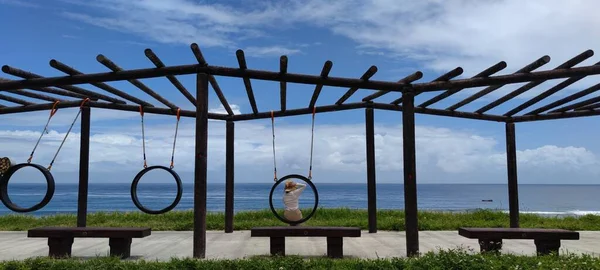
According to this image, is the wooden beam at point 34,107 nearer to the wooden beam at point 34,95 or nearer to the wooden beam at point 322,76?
the wooden beam at point 34,95

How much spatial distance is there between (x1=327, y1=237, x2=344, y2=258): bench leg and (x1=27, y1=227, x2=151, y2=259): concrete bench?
257 cm

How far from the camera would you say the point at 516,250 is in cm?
813

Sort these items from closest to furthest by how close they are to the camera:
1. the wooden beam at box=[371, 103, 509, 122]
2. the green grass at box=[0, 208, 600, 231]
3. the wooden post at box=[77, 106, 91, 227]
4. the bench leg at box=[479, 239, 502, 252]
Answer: the bench leg at box=[479, 239, 502, 252] < the wooden post at box=[77, 106, 91, 227] < the wooden beam at box=[371, 103, 509, 122] < the green grass at box=[0, 208, 600, 231]

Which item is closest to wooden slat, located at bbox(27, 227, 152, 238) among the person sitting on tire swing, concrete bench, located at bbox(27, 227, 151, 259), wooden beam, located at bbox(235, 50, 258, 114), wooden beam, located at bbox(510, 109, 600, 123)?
concrete bench, located at bbox(27, 227, 151, 259)

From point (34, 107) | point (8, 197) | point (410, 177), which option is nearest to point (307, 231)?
point (410, 177)

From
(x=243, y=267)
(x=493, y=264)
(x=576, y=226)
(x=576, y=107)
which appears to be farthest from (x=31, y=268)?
(x=576, y=226)

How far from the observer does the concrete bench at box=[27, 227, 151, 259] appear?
23.6 ft

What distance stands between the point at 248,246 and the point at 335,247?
70.5 inches

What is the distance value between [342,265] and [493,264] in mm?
1669

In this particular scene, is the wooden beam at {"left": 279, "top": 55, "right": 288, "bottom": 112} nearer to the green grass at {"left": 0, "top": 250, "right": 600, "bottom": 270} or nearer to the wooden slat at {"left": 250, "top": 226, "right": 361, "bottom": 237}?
the wooden slat at {"left": 250, "top": 226, "right": 361, "bottom": 237}

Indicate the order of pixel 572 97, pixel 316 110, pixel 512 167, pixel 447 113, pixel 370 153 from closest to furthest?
pixel 572 97, pixel 316 110, pixel 447 113, pixel 370 153, pixel 512 167

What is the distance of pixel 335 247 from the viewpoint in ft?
23.7

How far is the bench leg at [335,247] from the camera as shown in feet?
23.6

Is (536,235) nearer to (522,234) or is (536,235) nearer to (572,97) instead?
(522,234)
